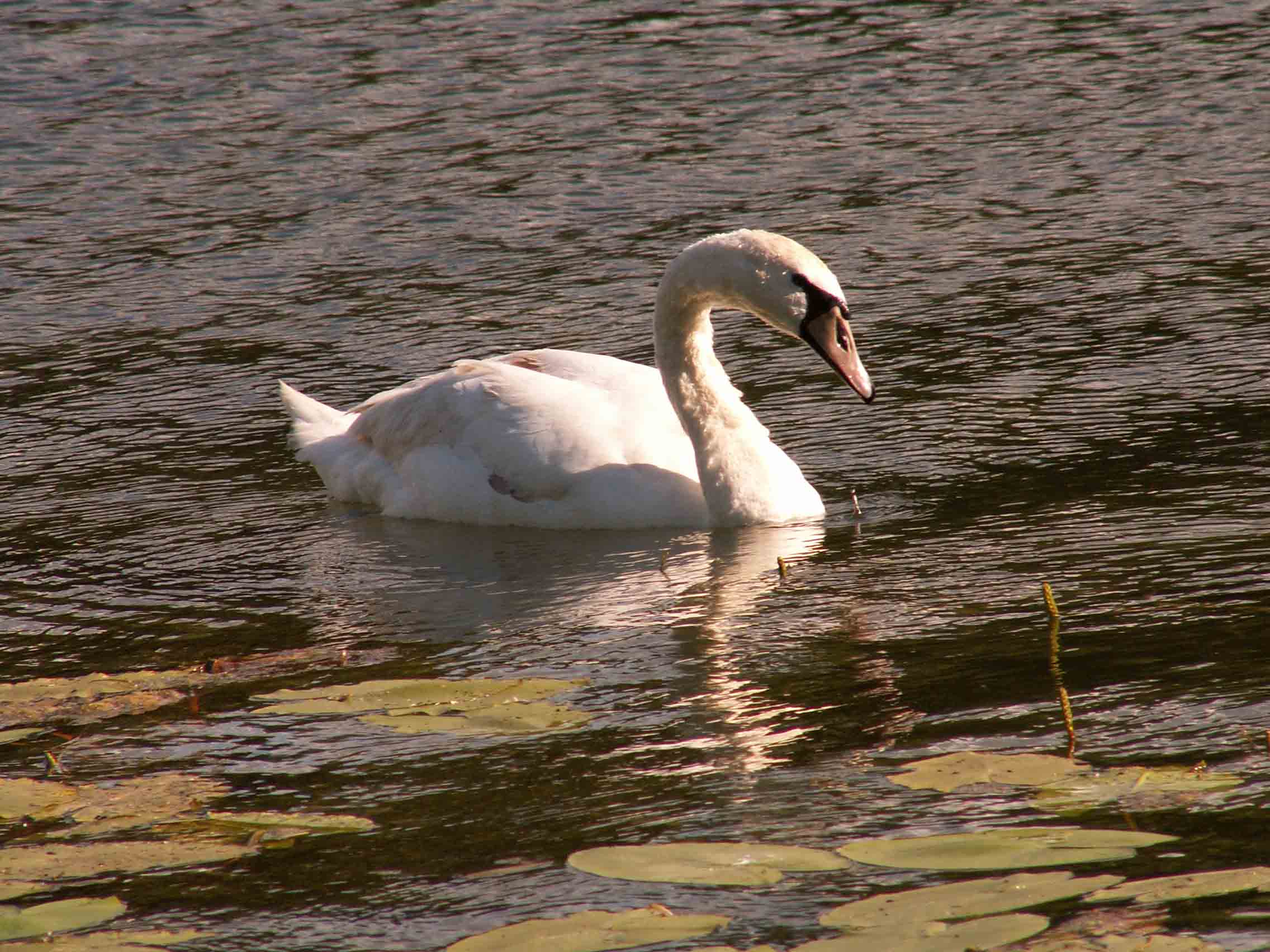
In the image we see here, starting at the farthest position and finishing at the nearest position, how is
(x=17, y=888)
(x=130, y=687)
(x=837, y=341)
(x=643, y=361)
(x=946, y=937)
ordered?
(x=643, y=361) < (x=837, y=341) < (x=130, y=687) < (x=17, y=888) < (x=946, y=937)

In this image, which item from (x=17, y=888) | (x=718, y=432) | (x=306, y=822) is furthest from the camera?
(x=718, y=432)

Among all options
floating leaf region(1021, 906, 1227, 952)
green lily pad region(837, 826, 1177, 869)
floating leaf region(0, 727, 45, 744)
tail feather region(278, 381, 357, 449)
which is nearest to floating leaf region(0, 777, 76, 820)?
floating leaf region(0, 727, 45, 744)

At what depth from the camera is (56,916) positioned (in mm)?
4262

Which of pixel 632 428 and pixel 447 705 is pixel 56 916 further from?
pixel 632 428

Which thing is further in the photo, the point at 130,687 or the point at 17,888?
the point at 130,687

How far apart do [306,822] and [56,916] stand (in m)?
0.69

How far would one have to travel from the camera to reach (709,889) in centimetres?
422

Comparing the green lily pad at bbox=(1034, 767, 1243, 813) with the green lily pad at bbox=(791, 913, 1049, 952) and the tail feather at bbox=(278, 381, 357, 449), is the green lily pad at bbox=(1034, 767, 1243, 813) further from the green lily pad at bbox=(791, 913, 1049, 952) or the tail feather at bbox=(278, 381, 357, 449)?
the tail feather at bbox=(278, 381, 357, 449)

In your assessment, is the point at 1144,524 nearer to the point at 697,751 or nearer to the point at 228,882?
the point at 697,751

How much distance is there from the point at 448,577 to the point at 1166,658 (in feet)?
8.70

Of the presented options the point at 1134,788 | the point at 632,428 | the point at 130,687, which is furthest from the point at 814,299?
the point at 1134,788

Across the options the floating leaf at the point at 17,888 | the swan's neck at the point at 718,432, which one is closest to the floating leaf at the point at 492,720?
the floating leaf at the point at 17,888

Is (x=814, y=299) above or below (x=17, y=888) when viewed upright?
above

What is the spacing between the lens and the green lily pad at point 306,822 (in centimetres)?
475
